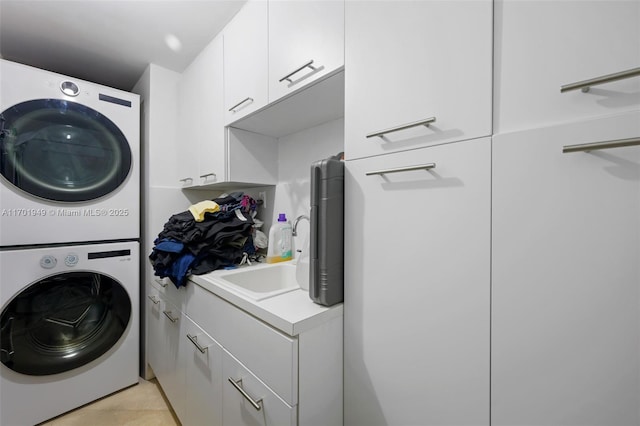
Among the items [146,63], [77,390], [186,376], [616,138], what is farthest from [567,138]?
[77,390]

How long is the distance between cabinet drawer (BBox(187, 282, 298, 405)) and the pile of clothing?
161mm

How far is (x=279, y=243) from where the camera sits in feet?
4.68

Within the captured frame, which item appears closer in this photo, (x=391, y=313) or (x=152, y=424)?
(x=391, y=313)

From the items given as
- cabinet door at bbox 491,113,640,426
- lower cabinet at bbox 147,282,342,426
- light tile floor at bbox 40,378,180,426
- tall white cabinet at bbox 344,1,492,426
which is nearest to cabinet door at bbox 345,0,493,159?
tall white cabinet at bbox 344,1,492,426

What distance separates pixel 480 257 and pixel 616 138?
11.8 inches

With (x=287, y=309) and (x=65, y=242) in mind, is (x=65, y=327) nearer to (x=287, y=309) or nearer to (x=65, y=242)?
(x=65, y=242)

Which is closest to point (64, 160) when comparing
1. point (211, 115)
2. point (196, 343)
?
point (211, 115)

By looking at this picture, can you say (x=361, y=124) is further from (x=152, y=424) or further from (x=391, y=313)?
(x=152, y=424)

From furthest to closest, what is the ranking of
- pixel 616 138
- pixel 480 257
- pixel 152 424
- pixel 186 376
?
pixel 152 424 → pixel 186 376 → pixel 480 257 → pixel 616 138

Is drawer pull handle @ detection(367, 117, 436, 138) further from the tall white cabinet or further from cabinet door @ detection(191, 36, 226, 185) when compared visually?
cabinet door @ detection(191, 36, 226, 185)

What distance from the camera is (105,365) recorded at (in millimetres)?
1554

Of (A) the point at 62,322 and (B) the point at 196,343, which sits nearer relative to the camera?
(B) the point at 196,343

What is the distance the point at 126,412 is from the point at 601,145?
2.34 meters

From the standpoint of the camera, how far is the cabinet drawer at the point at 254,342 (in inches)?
26.3
